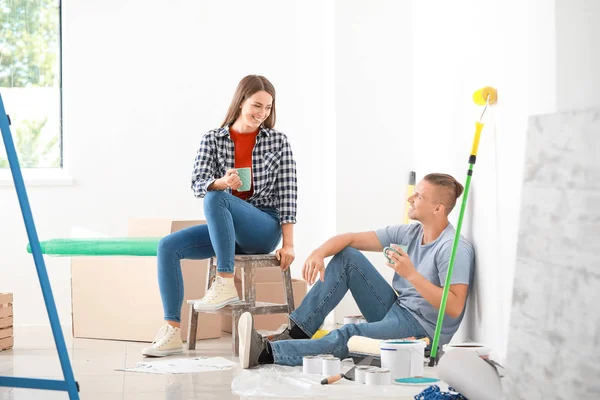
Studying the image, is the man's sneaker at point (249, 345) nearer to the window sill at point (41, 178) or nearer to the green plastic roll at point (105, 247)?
the green plastic roll at point (105, 247)

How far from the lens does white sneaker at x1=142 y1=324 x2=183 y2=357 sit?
10.9ft

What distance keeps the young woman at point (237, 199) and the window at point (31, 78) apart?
1.82m

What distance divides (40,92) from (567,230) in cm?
385

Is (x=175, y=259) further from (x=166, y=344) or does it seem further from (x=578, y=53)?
(x=578, y=53)

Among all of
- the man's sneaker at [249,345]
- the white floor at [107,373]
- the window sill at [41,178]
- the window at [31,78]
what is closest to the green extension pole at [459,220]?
the man's sneaker at [249,345]

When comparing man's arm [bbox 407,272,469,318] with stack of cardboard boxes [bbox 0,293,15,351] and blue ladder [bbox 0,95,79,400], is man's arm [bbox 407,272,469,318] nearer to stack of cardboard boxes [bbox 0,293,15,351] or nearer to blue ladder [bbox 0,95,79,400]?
blue ladder [bbox 0,95,79,400]

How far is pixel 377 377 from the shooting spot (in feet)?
8.50

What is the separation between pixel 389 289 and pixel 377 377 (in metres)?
0.67

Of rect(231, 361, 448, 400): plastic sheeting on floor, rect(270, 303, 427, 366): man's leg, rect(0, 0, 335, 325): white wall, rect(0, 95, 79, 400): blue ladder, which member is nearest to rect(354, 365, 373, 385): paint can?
rect(231, 361, 448, 400): plastic sheeting on floor

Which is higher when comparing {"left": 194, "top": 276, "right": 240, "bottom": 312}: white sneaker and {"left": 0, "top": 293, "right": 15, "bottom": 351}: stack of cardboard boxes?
{"left": 194, "top": 276, "right": 240, "bottom": 312}: white sneaker

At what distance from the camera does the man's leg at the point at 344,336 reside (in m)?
2.93

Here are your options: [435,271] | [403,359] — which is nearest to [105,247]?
[435,271]

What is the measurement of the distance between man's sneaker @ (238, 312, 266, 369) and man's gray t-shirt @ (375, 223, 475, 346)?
0.57m

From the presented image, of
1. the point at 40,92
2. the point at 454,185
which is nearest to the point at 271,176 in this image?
the point at 454,185
